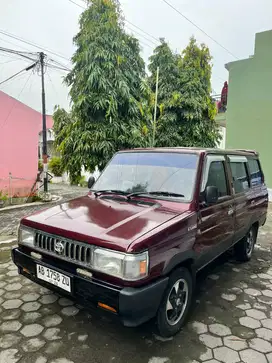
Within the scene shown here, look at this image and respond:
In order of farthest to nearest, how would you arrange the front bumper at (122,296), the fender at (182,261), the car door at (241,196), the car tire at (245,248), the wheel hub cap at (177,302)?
the car tire at (245,248) < the car door at (241,196) < the wheel hub cap at (177,302) < the fender at (182,261) < the front bumper at (122,296)

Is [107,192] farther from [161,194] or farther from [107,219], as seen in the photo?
[107,219]

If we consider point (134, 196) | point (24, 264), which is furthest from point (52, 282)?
point (134, 196)

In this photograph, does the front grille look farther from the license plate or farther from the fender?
the fender

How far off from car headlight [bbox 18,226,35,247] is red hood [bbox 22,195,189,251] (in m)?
0.07

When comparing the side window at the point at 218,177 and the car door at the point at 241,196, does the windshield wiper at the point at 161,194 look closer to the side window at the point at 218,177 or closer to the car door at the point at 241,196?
the side window at the point at 218,177

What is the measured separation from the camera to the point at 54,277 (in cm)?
245

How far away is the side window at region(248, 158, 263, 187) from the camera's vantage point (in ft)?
14.4

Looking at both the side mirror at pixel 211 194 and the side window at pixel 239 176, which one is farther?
the side window at pixel 239 176

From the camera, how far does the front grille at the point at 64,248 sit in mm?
2258

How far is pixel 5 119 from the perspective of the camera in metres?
8.66

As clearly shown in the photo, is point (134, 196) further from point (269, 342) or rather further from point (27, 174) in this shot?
point (27, 174)

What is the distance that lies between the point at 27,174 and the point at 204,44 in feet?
26.0

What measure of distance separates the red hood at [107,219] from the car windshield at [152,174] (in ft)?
0.74

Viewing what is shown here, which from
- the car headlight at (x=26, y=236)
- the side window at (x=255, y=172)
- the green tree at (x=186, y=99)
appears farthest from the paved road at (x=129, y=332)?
the green tree at (x=186, y=99)
